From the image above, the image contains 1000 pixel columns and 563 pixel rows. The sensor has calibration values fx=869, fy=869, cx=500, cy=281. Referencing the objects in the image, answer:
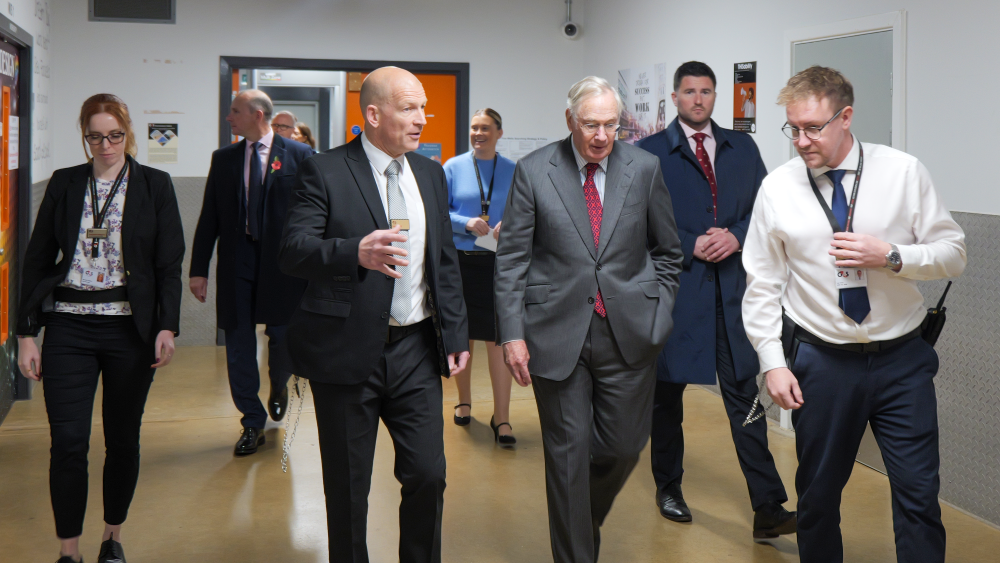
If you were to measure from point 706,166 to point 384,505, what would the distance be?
2.01 metres

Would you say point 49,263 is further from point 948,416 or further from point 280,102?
point 280,102

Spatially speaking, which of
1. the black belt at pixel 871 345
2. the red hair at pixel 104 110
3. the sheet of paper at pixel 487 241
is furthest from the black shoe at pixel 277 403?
the black belt at pixel 871 345

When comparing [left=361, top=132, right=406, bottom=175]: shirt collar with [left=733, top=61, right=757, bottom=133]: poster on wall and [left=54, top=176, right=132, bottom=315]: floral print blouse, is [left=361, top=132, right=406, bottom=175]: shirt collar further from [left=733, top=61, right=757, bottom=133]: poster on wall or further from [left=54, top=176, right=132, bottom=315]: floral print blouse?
[left=733, top=61, right=757, bottom=133]: poster on wall

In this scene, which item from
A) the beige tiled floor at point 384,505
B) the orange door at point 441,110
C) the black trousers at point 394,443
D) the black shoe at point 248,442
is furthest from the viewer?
the orange door at point 441,110

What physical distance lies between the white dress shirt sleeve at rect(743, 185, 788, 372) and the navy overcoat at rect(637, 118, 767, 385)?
829 mm

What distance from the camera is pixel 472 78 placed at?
7.86 meters

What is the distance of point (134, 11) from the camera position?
708cm

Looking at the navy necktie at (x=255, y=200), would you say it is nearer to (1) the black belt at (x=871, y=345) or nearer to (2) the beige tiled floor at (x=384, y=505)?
(2) the beige tiled floor at (x=384, y=505)

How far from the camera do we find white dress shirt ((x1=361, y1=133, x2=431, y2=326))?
2555 mm

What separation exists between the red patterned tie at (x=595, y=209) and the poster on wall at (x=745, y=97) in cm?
276

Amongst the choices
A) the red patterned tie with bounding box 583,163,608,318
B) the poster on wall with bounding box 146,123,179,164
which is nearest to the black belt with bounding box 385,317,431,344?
the red patterned tie with bounding box 583,163,608,318

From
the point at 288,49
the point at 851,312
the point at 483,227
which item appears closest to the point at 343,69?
the point at 288,49

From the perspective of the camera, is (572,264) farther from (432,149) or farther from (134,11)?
(134,11)

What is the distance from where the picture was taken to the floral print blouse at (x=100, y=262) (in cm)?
288
